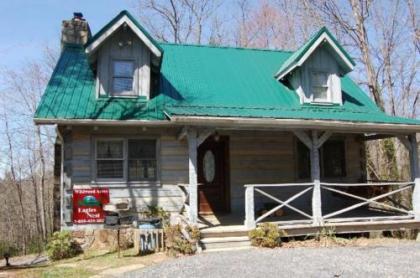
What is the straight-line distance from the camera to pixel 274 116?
10367 millimetres

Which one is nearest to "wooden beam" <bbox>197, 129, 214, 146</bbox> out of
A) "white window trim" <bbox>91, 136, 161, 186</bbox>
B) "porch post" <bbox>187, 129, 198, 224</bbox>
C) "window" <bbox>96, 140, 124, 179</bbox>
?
"porch post" <bbox>187, 129, 198, 224</bbox>

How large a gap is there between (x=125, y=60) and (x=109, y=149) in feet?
8.52

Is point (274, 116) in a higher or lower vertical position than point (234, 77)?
lower

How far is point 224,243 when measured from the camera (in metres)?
9.51

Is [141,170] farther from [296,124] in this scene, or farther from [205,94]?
[296,124]

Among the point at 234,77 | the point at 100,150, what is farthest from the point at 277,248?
the point at 234,77

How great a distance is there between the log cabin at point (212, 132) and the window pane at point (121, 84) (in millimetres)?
28

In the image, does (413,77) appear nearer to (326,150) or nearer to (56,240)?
(326,150)

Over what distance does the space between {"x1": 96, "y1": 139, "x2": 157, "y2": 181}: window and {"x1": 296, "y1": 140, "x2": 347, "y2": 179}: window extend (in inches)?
191

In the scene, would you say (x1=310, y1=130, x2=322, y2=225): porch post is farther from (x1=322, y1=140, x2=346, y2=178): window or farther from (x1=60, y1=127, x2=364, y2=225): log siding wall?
(x1=322, y1=140, x2=346, y2=178): window

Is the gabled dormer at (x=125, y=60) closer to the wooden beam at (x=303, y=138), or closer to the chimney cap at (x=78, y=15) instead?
the chimney cap at (x=78, y=15)

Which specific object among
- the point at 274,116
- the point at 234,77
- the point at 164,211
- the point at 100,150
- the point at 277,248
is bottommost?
the point at 277,248

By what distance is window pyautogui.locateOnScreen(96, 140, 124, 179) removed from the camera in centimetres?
1105

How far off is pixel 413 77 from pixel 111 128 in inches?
787
